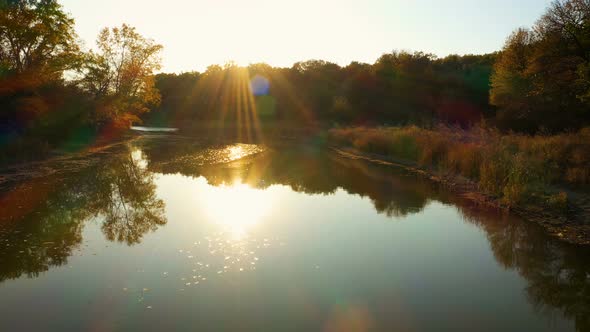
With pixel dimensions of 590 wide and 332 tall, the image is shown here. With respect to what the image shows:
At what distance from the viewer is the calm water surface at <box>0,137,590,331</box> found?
687 cm

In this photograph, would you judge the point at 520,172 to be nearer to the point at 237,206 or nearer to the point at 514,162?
the point at 514,162

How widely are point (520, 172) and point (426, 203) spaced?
3549 mm

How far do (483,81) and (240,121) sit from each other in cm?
4098

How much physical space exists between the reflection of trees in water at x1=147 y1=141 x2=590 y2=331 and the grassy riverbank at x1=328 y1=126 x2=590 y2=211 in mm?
1573

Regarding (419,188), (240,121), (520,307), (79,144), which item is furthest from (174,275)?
(240,121)

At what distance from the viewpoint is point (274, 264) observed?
905 cm

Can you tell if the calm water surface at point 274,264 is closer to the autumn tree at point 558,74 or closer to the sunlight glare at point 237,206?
the sunlight glare at point 237,206

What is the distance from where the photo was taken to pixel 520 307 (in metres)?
7.46

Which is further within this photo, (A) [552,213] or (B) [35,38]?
(B) [35,38]

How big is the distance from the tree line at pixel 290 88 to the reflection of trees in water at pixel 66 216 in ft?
Answer: 24.1

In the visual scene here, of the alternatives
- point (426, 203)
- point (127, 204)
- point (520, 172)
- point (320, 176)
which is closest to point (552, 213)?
point (520, 172)

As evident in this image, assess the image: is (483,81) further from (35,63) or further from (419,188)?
(35,63)

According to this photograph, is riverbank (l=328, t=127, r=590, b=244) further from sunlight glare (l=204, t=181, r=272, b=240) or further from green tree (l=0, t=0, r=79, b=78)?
green tree (l=0, t=0, r=79, b=78)

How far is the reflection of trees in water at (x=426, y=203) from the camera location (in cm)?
812
